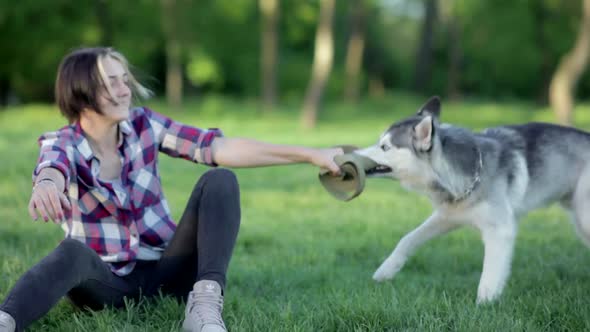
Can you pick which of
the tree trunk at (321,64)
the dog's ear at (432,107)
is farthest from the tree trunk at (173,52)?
the dog's ear at (432,107)

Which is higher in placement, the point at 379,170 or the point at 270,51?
the point at 379,170

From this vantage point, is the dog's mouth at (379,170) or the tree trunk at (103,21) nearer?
the dog's mouth at (379,170)

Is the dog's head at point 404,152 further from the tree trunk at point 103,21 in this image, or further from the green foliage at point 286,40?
the tree trunk at point 103,21

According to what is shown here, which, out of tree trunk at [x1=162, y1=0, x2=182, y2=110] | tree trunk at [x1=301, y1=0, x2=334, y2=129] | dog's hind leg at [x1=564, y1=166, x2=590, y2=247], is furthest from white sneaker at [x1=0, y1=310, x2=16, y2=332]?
tree trunk at [x1=162, y1=0, x2=182, y2=110]

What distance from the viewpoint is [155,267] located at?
3559mm

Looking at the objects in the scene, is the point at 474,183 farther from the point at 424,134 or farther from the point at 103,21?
the point at 103,21

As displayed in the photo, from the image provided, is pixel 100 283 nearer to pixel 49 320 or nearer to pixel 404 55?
pixel 49 320

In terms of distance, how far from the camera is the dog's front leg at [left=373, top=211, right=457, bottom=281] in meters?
4.55

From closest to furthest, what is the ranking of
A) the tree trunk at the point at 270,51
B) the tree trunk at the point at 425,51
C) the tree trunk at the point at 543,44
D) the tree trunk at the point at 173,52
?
the tree trunk at the point at 270,51, the tree trunk at the point at 173,52, the tree trunk at the point at 425,51, the tree trunk at the point at 543,44

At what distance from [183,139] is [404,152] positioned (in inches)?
61.7

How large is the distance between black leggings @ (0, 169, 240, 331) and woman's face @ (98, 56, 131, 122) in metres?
0.58

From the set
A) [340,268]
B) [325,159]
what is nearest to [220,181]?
[325,159]

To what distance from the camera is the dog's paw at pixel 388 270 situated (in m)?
4.55

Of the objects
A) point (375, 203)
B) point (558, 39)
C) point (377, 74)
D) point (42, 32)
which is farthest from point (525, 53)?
point (375, 203)
